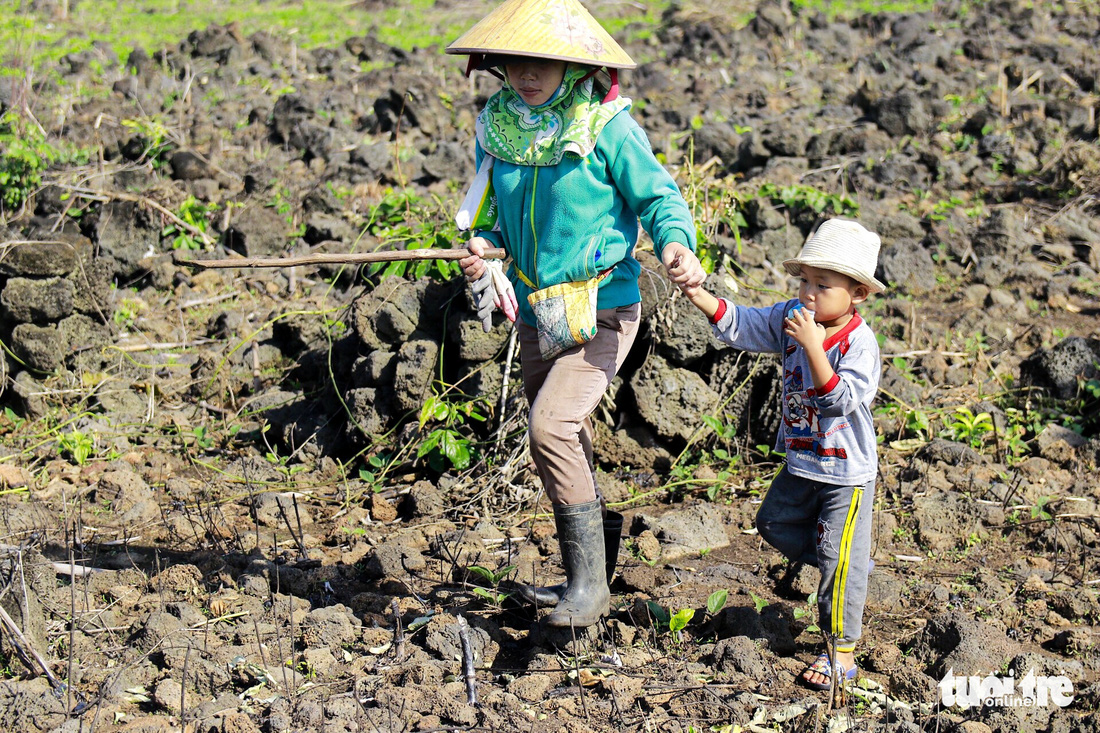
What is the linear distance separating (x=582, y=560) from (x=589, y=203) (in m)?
1.03

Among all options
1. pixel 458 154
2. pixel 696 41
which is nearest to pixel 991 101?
pixel 696 41

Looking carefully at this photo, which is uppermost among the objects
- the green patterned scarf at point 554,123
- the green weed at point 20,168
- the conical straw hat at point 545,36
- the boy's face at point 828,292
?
the conical straw hat at point 545,36

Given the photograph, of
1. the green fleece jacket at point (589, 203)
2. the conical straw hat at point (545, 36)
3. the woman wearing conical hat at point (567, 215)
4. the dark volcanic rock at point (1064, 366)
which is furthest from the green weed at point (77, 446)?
the dark volcanic rock at point (1064, 366)

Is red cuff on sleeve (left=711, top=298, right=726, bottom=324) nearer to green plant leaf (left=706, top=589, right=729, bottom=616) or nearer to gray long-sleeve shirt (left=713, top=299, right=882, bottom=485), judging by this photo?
gray long-sleeve shirt (left=713, top=299, right=882, bottom=485)

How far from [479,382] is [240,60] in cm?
808

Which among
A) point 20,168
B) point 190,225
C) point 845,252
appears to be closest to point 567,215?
point 845,252

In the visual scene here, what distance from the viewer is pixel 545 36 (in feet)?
10.1

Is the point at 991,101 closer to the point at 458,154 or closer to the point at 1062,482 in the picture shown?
the point at 458,154

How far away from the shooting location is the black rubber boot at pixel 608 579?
3523mm

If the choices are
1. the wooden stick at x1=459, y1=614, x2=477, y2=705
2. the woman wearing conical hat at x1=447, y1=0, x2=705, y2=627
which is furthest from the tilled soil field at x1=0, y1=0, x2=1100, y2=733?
the woman wearing conical hat at x1=447, y1=0, x2=705, y2=627

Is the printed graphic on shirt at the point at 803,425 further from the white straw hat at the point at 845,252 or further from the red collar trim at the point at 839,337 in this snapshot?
the white straw hat at the point at 845,252

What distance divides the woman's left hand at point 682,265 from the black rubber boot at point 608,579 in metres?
0.92

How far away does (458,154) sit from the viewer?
8320mm

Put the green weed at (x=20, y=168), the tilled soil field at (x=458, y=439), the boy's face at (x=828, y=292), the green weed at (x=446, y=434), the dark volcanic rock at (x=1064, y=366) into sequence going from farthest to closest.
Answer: the green weed at (x=20, y=168) → the dark volcanic rock at (x=1064, y=366) → the green weed at (x=446, y=434) → the tilled soil field at (x=458, y=439) → the boy's face at (x=828, y=292)
